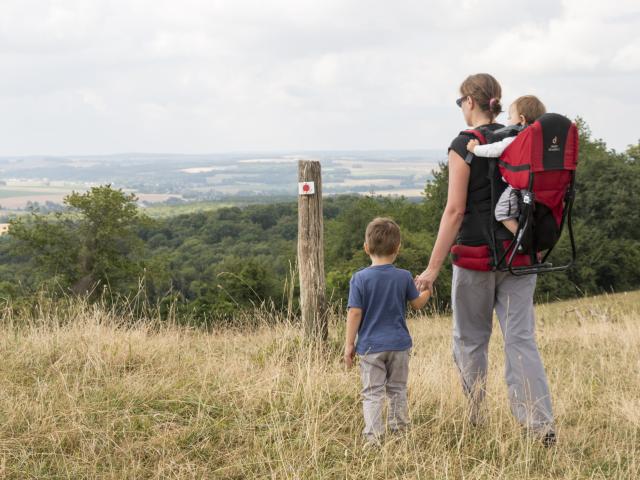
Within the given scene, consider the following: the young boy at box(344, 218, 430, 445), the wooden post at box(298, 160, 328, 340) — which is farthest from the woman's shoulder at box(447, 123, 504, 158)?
the wooden post at box(298, 160, 328, 340)

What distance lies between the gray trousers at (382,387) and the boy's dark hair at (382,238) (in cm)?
53

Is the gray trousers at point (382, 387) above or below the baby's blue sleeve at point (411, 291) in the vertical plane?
below

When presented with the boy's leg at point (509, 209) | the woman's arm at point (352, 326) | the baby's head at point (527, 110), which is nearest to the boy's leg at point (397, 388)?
the woman's arm at point (352, 326)

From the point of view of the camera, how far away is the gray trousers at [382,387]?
341cm

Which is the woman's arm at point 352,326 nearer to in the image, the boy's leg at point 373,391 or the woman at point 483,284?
the boy's leg at point 373,391

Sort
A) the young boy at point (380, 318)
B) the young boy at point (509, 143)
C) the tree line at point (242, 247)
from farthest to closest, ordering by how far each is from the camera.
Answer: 1. the tree line at point (242, 247)
2. the young boy at point (380, 318)
3. the young boy at point (509, 143)

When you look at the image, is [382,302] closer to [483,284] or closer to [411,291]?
[411,291]

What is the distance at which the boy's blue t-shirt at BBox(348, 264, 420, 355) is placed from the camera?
11.1ft

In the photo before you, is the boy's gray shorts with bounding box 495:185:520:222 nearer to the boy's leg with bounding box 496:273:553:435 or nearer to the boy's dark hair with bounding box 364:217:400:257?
the boy's leg with bounding box 496:273:553:435

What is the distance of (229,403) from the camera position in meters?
3.83

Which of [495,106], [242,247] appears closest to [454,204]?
[495,106]

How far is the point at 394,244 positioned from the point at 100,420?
Result: 1859 mm

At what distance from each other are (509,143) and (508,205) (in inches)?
12.2

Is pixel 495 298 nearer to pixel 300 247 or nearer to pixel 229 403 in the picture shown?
pixel 229 403
